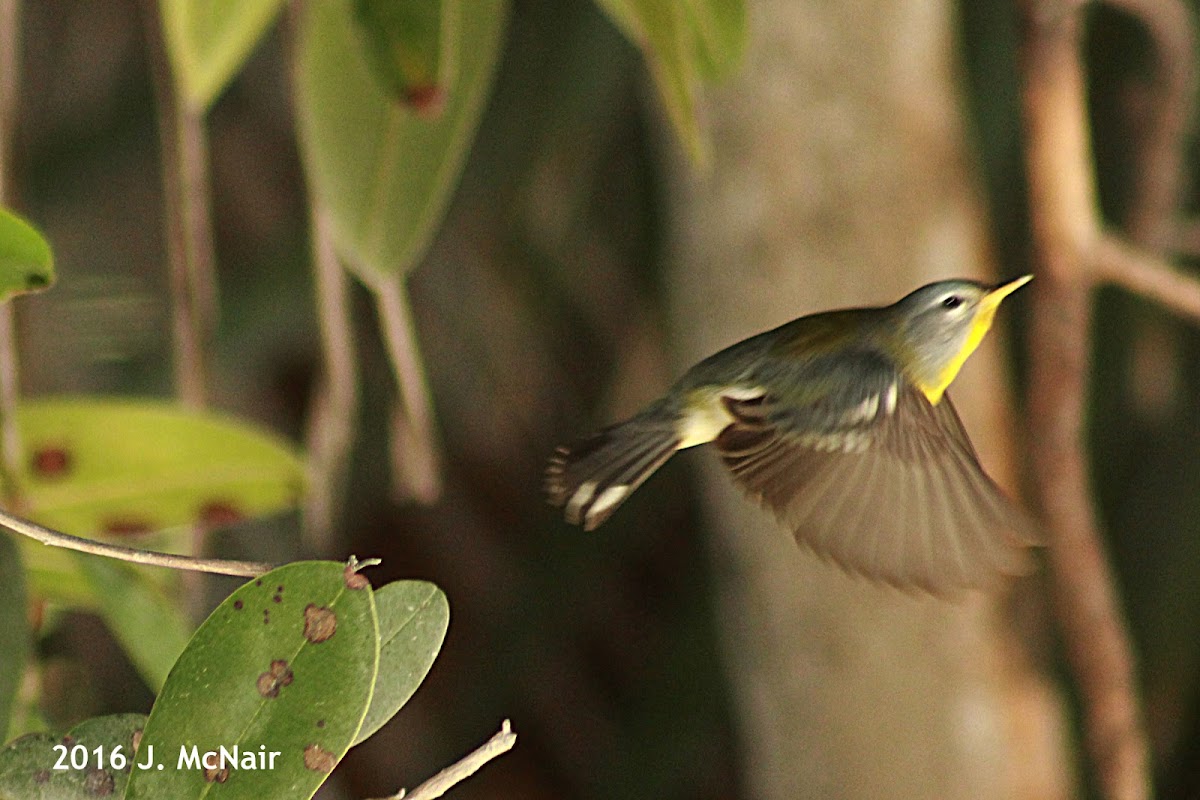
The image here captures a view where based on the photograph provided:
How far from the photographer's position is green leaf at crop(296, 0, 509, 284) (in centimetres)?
79

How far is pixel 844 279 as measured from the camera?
994 mm

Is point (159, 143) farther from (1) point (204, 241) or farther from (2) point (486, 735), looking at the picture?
(1) point (204, 241)

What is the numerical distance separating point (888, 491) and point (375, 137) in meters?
0.36

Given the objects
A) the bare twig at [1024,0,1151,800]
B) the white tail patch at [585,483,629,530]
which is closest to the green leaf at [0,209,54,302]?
the white tail patch at [585,483,629,530]

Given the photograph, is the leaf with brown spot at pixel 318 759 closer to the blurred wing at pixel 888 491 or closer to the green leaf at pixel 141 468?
the blurred wing at pixel 888 491

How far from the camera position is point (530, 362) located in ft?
6.88

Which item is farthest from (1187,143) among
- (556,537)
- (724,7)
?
(724,7)

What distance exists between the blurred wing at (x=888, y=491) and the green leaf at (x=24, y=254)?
0.28m

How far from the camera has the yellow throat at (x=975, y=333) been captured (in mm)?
606

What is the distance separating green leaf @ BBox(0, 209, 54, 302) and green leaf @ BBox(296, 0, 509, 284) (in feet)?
0.98

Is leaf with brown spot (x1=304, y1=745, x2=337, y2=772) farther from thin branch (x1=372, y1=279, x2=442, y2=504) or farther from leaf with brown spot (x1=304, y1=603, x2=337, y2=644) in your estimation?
thin branch (x1=372, y1=279, x2=442, y2=504)

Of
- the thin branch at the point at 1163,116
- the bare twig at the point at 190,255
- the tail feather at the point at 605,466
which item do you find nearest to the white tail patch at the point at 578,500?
the tail feather at the point at 605,466

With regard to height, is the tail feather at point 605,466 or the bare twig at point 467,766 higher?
the tail feather at point 605,466

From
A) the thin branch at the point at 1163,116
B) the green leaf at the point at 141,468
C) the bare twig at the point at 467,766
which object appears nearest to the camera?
the bare twig at the point at 467,766
